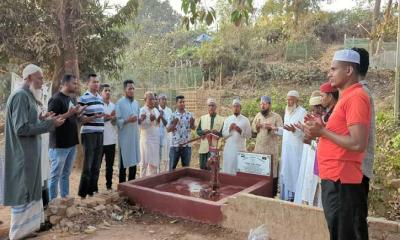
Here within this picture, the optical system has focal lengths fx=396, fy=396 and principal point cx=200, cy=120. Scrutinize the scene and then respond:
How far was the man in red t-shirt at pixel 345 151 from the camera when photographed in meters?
2.53

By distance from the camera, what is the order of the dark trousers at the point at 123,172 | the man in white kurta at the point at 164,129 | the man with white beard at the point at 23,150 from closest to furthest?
the man with white beard at the point at 23,150, the dark trousers at the point at 123,172, the man in white kurta at the point at 164,129

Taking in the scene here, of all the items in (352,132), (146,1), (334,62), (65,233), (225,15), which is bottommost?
(65,233)

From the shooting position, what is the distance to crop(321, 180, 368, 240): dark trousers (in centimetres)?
263

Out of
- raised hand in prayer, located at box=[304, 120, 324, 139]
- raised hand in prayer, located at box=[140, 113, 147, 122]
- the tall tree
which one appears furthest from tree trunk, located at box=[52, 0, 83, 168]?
raised hand in prayer, located at box=[304, 120, 324, 139]

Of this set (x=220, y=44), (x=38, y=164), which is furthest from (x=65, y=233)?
(x=220, y=44)

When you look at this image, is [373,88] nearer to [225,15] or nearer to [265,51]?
[265,51]

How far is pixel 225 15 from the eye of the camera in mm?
26125

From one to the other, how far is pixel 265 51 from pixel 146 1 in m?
25.5

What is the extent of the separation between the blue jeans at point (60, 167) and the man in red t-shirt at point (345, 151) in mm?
3537

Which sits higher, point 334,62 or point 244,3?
point 244,3

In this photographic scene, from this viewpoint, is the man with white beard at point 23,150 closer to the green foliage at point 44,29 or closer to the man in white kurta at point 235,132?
the man in white kurta at point 235,132

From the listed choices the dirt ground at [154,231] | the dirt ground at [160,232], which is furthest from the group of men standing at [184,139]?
the dirt ground at [160,232]

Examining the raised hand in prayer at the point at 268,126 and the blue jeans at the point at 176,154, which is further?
the blue jeans at the point at 176,154

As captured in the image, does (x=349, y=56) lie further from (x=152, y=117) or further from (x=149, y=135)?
→ (x=149, y=135)
